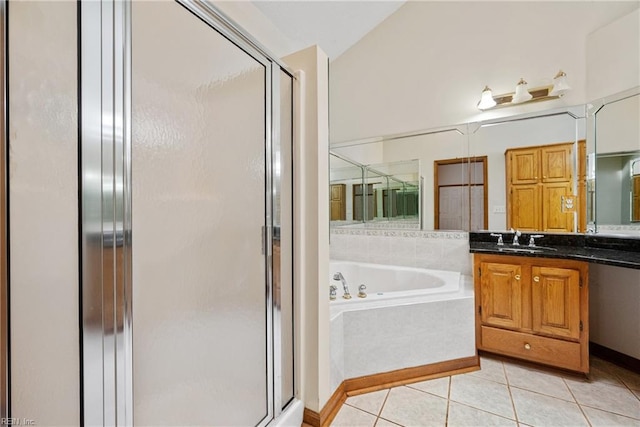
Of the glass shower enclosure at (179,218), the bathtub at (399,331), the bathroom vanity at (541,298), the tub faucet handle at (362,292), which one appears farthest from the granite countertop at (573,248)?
the glass shower enclosure at (179,218)

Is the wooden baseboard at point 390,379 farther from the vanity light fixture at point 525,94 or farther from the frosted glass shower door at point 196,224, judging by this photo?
the vanity light fixture at point 525,94

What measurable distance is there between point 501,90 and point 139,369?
10.3 feet

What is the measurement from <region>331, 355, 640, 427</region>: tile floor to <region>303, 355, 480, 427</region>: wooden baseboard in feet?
0.11

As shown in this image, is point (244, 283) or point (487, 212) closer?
point (244, 283)

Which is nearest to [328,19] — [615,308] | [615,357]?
[615,308]

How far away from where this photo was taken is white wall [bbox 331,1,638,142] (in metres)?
2.27

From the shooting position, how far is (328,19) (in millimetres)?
2623

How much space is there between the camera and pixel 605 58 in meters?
2.12

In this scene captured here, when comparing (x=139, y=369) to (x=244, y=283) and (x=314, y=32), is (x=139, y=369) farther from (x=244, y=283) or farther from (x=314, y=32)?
(x=314, y=32)

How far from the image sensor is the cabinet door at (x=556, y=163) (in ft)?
7.45

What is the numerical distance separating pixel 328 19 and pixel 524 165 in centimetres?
221

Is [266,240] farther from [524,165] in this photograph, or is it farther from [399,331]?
[524,165]

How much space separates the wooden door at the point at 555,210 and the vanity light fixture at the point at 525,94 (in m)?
0.75

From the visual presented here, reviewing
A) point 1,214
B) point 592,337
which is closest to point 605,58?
point 592,337
